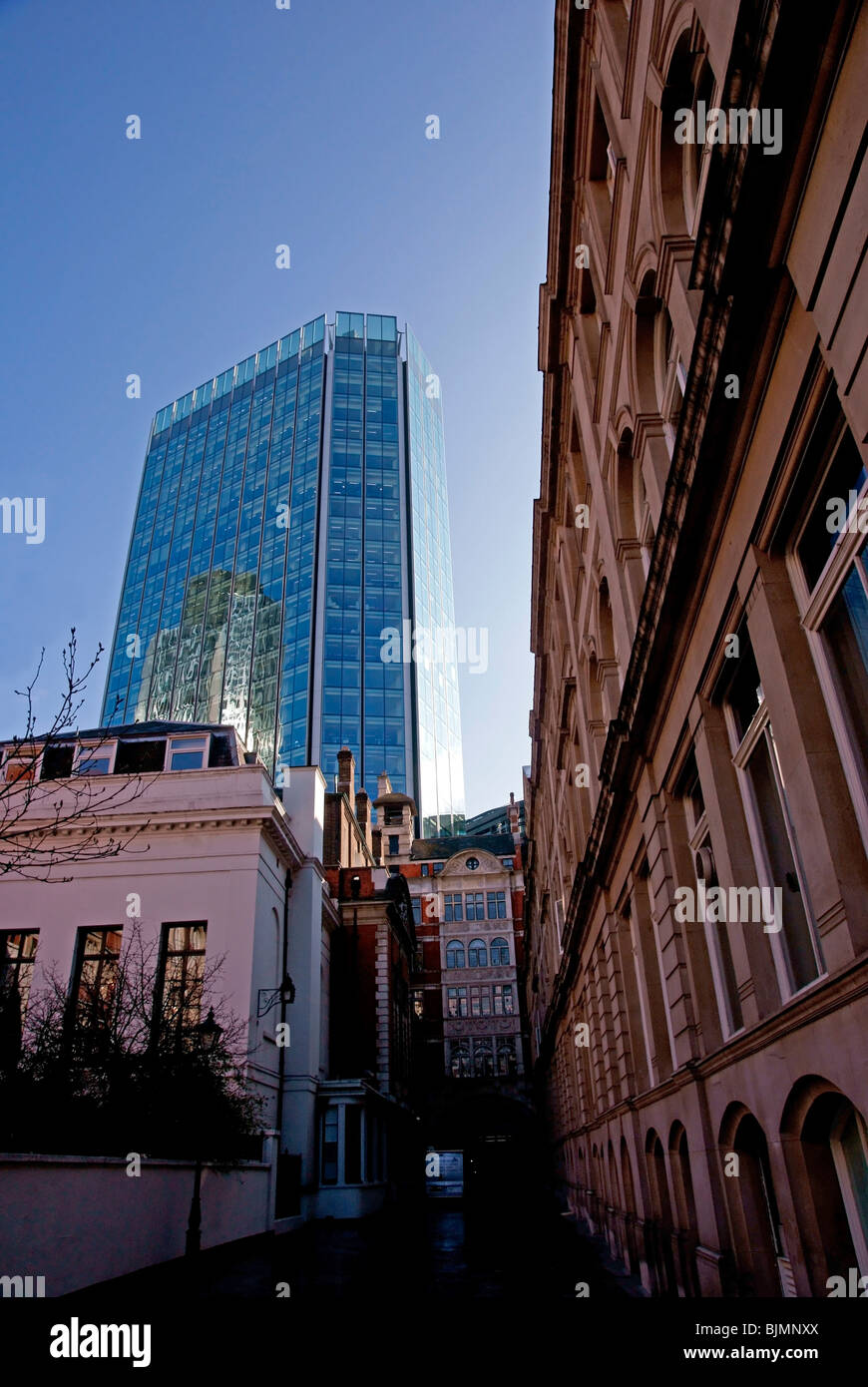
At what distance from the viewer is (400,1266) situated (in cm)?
1559

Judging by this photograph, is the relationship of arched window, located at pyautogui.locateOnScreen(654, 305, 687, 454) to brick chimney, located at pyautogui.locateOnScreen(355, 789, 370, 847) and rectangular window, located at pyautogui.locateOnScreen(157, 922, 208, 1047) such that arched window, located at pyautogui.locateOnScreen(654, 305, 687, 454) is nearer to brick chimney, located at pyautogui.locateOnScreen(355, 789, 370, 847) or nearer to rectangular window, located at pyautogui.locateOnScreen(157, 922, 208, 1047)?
rectangular window, located at pyautogui.locateOnScreen(157, 922, 208, 1047)

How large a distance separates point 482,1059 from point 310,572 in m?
72.2

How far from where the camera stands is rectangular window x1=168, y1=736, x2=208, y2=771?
94.7 ft

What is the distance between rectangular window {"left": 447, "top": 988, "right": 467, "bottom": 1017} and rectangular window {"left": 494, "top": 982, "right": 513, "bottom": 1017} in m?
2.24

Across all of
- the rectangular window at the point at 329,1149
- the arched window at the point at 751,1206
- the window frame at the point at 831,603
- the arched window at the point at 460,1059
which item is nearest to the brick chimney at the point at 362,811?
the arched window at the point at 460,1059

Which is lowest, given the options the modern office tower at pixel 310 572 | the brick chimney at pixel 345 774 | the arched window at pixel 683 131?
the arched window at pixel 683 131

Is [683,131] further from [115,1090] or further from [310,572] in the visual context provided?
[310,572]

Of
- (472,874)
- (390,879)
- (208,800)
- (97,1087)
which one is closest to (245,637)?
(472,874)

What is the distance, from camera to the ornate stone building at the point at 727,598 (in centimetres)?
591

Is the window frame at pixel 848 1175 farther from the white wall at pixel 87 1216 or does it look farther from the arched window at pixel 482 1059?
the arched window at pixel 482 1059

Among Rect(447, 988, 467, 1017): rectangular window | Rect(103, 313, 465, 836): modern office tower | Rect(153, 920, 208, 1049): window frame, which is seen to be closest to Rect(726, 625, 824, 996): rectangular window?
Rect(153, 920, 208, 1049): window frame

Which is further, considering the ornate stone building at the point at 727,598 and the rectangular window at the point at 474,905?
the rectangular window at the point at 474,905

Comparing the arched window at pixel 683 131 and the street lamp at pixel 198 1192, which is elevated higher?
the arched window at pixel 683 131

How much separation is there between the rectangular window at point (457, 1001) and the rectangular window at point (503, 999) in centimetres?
224
